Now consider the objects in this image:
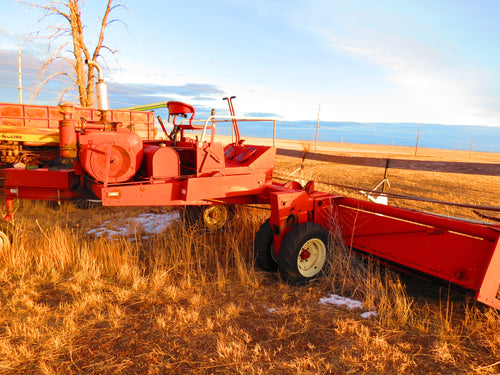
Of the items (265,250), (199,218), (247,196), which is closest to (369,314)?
(265,250)

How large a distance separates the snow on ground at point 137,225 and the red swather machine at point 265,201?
145cm

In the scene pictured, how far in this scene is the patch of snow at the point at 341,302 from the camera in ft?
11.2

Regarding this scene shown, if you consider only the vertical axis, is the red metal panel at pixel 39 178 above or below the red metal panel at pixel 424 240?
above

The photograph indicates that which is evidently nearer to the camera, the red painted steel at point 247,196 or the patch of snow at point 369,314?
the patch of snow at point 369,314

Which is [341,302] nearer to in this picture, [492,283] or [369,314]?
[369,314]

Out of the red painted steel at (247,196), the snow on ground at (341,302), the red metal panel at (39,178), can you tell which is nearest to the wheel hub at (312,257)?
the red painted steel at (247,196)

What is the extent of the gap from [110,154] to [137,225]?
269cm

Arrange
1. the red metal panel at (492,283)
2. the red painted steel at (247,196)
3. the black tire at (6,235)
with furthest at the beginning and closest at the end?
1. the black tire at (6,235)
2. the red painted steel at (247,196)
3. the red metal panel at (492,283)

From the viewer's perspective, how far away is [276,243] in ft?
12.9

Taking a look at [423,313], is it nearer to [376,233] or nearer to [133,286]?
[376,233]

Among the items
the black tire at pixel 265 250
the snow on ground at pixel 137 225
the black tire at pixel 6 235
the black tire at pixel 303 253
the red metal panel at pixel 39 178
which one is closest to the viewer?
the black tire at pixel 303 253

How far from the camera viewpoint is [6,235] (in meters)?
4.46

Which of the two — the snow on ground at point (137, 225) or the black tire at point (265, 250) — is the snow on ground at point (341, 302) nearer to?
the black tire at point (265, 250)

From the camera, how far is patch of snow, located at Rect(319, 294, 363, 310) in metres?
3.41
